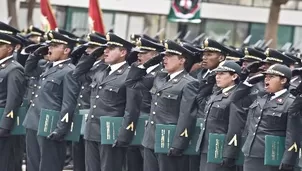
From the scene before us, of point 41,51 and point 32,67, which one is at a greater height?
point 41,51

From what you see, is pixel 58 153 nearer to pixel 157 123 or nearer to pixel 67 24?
pixel 157 123

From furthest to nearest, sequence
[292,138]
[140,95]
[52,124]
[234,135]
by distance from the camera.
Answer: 1. [52,124]
2. [140,95]
3. [234,135]
4. [292,138]

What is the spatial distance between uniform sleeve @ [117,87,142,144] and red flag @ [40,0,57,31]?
5.22 meters

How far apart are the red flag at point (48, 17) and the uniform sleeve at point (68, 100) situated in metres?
4.43

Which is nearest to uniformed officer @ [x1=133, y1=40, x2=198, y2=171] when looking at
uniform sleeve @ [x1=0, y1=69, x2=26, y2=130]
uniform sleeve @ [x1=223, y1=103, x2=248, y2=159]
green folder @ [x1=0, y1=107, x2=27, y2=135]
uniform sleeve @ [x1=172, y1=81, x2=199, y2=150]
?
uniform sleeve @ [x1=172, y1=81, x2=199, y2=150]

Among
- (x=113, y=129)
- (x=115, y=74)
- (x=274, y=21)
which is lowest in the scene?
(x=113, y=129)

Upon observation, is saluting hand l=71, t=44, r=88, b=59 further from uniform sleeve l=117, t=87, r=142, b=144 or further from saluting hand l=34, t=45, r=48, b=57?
uniform sleeve l=117, t=87, r=142, b=144

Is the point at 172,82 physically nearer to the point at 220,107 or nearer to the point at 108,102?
the point at 220,107

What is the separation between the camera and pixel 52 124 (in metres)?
12.5

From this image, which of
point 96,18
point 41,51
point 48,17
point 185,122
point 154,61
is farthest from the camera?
point 48,17

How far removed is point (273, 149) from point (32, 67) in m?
4.06

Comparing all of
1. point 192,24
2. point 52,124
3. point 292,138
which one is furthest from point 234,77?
point 192,24

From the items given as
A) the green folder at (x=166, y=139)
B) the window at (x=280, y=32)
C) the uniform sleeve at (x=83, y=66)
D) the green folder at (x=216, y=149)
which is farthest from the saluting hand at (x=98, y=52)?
the window at (x=280, y=32)

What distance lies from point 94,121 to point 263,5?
29.9 m
